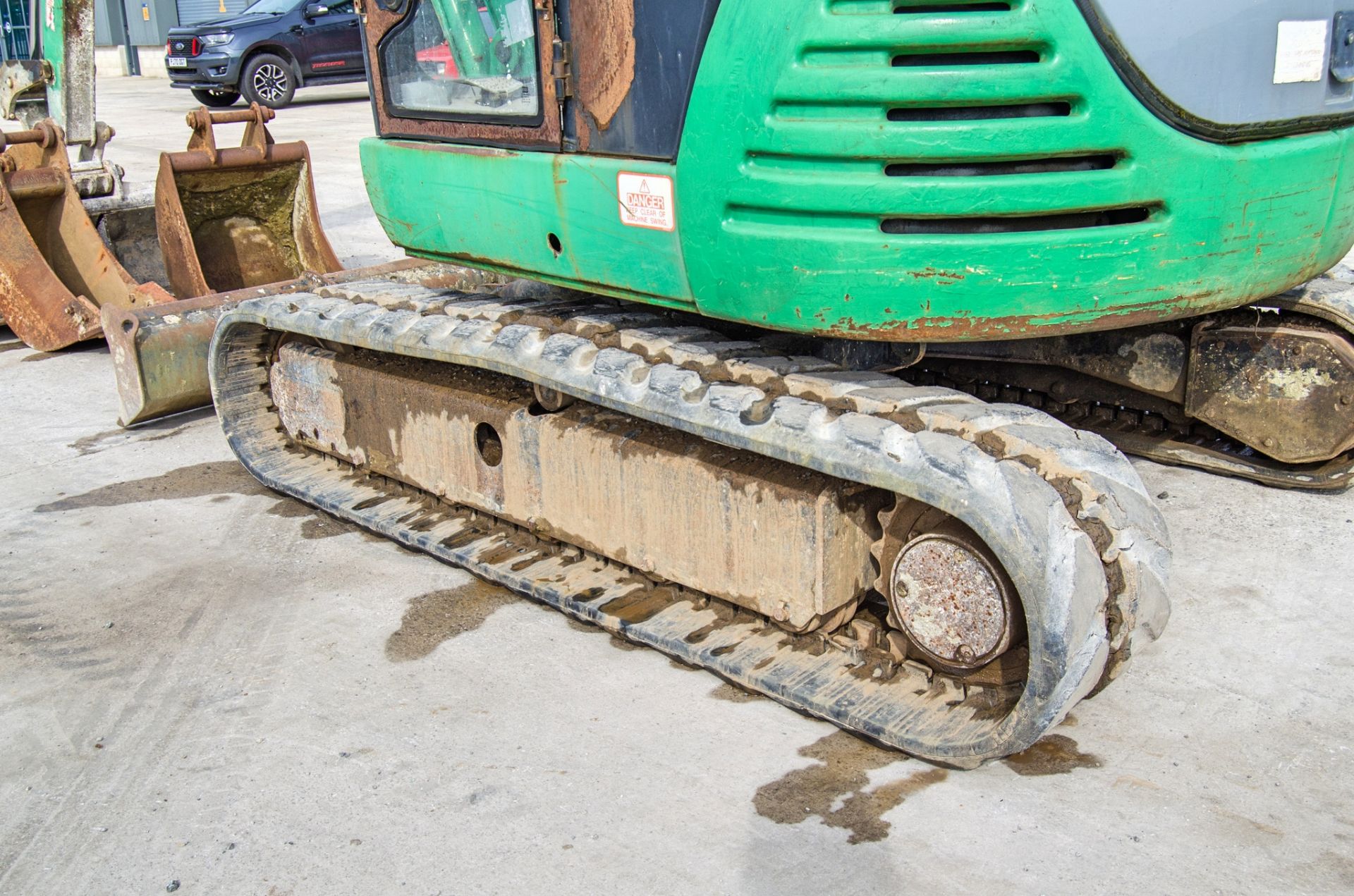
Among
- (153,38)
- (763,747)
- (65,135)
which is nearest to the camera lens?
(763,747)

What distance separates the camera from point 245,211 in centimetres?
661

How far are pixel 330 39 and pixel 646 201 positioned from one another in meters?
15.6

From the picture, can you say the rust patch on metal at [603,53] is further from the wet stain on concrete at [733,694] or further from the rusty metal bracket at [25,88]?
the rusty metal bracket at [25,88]

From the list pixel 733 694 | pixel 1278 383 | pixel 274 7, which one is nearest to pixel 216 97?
pixel 274 7

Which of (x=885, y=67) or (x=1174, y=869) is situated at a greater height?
(x=885, y=67)

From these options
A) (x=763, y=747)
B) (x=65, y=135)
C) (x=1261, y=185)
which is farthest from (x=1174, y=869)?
(x=65, y=135)

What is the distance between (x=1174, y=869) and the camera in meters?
2.58

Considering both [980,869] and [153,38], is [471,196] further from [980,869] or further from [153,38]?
[153,38]

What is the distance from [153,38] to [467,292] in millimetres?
24724

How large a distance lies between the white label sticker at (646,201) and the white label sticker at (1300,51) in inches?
53.6

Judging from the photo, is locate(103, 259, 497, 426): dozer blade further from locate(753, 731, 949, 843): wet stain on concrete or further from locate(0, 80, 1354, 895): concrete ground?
locate(753, 731, 949, 843): wet stain on concrete

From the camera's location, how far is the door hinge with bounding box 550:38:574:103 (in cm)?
328

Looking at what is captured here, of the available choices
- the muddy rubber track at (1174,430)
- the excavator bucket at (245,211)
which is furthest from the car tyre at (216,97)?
the muddy rubber track at (1174,430)

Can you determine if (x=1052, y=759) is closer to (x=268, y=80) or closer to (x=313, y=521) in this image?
(x=313, y=521)
